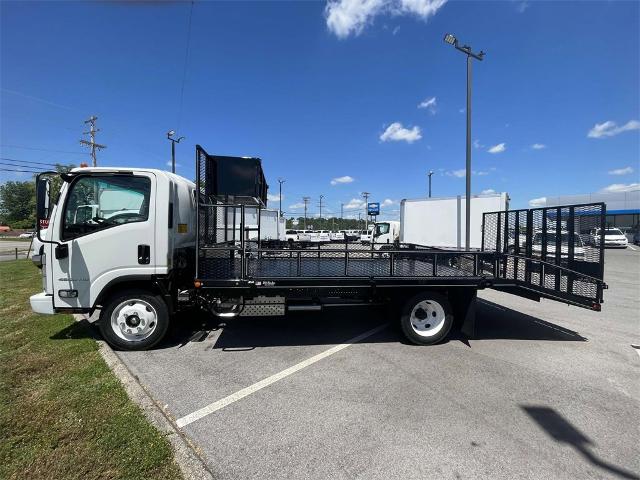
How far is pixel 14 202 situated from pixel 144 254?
343 feet

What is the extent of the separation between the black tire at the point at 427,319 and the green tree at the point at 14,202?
10107 centimetres

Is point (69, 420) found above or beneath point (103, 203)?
beneath

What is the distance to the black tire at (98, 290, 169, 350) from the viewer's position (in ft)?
15.1

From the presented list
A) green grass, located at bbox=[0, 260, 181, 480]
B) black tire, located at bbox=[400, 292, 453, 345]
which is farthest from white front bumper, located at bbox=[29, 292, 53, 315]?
black tire, located at bbox=[400, 292, 453, 345]

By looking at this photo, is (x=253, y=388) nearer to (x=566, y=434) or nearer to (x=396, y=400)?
(x=396, y=400)

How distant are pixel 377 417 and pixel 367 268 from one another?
2.50 metres

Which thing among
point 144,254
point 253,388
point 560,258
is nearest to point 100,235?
point 144,254

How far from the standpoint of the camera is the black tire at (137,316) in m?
4.61

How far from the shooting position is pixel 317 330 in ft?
18.9

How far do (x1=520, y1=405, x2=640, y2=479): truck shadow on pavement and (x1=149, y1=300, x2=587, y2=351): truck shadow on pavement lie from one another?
6.73 feet

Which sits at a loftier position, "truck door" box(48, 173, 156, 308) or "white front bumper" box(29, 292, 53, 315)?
"truck door" box(48, 173, 156, 308)

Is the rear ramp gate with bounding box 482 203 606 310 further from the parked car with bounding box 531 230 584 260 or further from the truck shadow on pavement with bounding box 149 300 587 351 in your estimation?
the truck shadow on pavement with bounding box 149 300 587 351

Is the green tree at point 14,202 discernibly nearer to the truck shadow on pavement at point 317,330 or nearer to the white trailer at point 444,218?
the white trailer at point 444,218

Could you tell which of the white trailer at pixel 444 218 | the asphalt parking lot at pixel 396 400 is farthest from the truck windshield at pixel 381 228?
the asphalt parking lot at pixel 396 400
